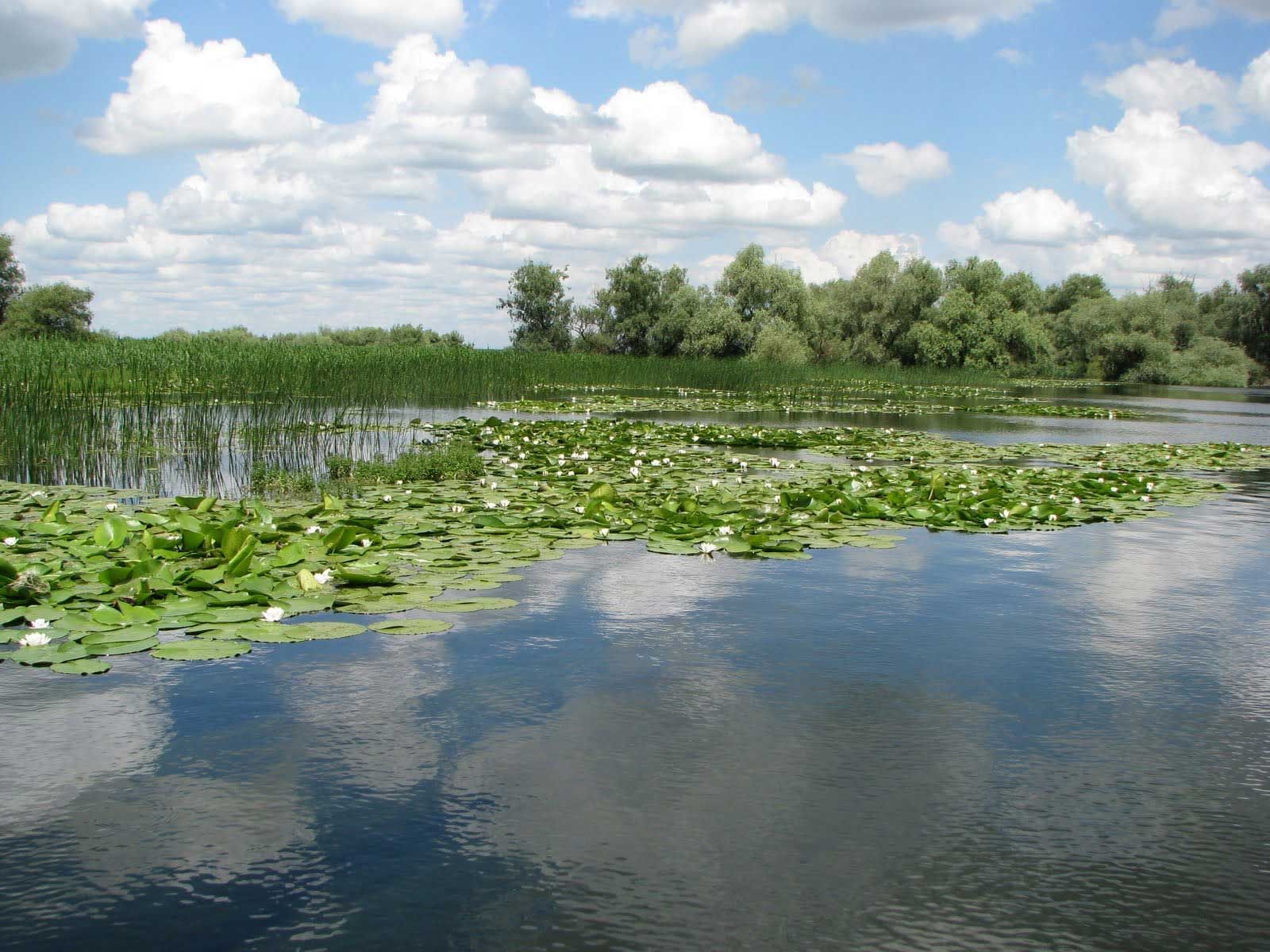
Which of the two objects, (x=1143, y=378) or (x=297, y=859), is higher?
(x=1143, y=378)

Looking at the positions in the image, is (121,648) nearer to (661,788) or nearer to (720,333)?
(661,788)

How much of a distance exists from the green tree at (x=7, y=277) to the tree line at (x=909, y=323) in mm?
32603

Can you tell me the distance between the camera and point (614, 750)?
4.03 m

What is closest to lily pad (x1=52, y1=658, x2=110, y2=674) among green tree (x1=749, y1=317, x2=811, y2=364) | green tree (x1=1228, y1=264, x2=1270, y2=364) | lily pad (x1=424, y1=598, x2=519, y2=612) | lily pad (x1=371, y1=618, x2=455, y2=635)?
lily pad (x1=371, y1=618, x2=455, y2=635)

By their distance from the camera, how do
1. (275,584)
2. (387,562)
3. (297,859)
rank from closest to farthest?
(297,859), (275,584), (387,562)

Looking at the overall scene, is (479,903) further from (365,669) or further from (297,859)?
(365,669)

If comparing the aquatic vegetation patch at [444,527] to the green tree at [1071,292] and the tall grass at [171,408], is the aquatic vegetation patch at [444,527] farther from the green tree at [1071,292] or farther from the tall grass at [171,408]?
the green tree at [1071,292]

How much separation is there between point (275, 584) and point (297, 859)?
3295mm

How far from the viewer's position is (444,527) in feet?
27.6

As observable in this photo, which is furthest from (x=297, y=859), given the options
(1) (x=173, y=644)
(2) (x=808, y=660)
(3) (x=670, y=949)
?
(2) (x=808, y=660)

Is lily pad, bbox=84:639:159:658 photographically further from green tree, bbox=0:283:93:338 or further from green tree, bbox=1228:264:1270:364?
green tree, bbox=1228:264:1270:364

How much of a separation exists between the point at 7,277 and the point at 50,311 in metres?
6.78

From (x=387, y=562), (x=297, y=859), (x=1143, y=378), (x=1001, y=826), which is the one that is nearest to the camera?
(x=297, y=859)

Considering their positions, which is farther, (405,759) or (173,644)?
(173,644)
